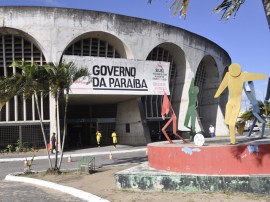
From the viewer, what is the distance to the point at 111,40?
28875mm

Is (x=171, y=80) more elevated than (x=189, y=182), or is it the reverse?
(x=171, y=80)

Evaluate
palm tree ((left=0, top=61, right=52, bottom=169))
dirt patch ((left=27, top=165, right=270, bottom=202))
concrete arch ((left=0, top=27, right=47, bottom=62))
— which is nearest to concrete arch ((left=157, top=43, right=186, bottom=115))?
concrete arch ((left=0, top=27, right=47, bottom=62))

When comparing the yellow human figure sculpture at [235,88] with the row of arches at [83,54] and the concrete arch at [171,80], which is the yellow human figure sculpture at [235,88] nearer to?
the row of arches at [83,54]

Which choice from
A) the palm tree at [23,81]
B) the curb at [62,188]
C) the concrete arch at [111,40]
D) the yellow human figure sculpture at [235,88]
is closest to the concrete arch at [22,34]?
the concrete arch at [111,40]

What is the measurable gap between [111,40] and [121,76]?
3.97m

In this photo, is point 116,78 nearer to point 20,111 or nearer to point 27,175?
point 20,111

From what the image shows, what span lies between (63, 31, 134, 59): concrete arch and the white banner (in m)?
2.21

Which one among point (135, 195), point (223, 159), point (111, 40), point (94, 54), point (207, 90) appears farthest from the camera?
point (207, 90)

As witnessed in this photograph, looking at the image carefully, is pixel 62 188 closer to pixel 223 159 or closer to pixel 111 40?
pixel 223 159

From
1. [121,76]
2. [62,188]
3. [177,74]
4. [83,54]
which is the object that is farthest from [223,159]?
[177,74]

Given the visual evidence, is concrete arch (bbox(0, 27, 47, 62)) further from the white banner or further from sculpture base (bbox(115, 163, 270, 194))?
sculpture base (bbox(115, 163, 270, 194))

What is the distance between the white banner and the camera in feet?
81.7

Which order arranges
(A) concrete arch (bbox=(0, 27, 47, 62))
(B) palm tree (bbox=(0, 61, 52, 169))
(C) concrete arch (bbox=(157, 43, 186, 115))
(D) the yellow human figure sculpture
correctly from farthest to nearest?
(C) concrete arch (bbox=(157, 43, 186, 115)) → (A) concrete arch (bbox=(0, 27, 47, 62)) → (B) palm tree (bbox=(0, 61, 52, 169)) → (D) the yellow human figure sculpture

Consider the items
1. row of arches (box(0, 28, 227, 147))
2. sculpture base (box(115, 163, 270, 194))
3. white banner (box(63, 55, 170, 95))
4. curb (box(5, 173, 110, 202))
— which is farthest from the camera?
row of arches (box(0, 28, 227, 147))
